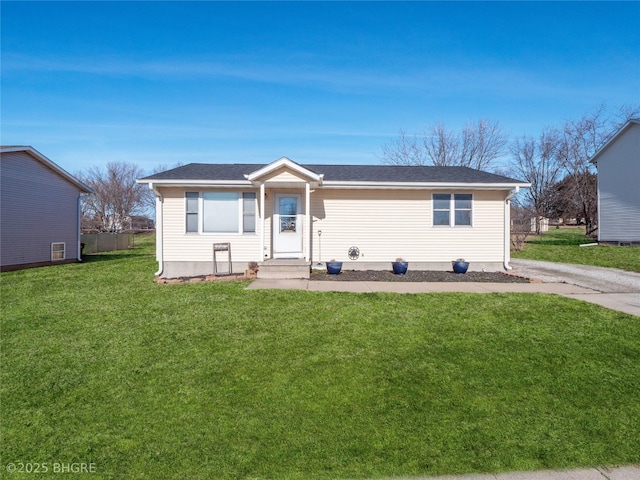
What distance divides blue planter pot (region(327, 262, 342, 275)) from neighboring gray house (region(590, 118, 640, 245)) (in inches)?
718

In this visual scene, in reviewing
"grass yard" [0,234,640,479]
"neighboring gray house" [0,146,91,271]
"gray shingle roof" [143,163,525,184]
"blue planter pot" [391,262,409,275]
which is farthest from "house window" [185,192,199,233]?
"neighboring gray house" [0,146,91,271]

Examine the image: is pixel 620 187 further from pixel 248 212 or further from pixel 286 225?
pixel 248 212

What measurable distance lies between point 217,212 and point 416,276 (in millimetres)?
6520

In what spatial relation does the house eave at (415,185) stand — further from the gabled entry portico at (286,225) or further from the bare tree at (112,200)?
the bare tree at (112,200)

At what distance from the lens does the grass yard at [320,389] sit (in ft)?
10.2

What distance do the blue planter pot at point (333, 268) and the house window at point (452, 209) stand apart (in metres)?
3.69

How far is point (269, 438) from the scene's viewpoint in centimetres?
334

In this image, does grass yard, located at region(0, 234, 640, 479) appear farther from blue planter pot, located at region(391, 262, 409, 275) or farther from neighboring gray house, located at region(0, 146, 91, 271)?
neighboring gray house, located at region(0, 146, 91, 271)

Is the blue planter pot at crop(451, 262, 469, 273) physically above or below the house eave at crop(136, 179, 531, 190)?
below

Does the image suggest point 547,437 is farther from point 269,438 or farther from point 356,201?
point 356,201

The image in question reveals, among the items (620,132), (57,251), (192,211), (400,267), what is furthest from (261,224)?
(620,132)

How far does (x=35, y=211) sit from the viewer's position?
1725 cm

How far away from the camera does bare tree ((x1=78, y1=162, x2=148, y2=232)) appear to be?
40969mm

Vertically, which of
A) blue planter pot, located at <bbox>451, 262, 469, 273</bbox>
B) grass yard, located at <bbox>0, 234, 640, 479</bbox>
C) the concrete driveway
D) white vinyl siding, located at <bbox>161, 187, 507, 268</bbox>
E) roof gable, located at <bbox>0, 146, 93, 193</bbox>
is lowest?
grass yard, located at <bbox>0, 234, 640, 479</bbox>
